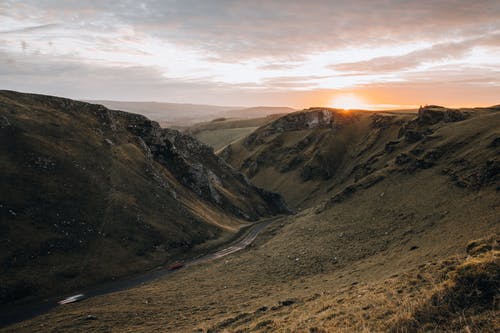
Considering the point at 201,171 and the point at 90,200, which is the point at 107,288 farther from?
the point at 201,171

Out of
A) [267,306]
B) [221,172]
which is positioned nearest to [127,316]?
[267,306]

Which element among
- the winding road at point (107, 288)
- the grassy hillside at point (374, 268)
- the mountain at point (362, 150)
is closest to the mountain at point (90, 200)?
the winding road at point (107, 288)

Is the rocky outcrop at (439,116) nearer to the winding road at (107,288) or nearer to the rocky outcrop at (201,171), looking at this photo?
the rocky outcrop at (201,171)

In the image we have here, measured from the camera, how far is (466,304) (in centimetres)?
1683

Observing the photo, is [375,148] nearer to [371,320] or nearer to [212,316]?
[212,316]

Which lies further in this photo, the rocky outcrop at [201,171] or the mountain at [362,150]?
the rocky outcrop at [201,171]

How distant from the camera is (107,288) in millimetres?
51719

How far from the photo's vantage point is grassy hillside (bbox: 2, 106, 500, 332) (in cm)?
1855

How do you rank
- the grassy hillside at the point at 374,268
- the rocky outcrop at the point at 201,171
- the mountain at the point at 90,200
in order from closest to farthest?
the grassy hillside at the point at 374,268 < the mountain at the point at 90,200 < the rocky outcrop at the point at 201,171

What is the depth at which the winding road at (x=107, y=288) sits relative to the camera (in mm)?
41625

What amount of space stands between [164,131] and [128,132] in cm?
1583

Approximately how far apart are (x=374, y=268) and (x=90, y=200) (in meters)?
53.1

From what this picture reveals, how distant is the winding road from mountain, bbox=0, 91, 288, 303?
72.9 inches

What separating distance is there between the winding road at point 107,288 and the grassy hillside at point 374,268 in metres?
3.03
